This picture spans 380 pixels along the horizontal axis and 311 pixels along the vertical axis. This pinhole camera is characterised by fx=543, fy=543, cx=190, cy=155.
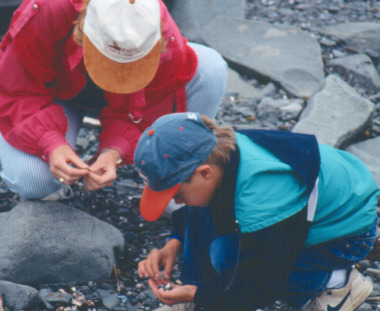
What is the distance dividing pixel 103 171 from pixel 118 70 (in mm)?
474

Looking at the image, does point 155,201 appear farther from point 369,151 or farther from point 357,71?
point 357,71

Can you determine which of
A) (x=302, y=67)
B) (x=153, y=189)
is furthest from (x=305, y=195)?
(x=302, y=67)

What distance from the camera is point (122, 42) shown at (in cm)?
207

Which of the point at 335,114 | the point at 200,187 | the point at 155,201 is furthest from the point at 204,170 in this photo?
the point at 335,114

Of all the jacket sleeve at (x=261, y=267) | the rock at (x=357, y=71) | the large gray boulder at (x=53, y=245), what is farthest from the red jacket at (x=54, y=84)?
the rock at (x=357, y=71)

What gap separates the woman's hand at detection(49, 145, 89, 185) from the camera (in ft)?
7.45

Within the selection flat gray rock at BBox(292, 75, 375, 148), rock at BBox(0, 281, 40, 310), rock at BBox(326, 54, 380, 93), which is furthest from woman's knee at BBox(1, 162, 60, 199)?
rock at BBox(326, 54, 380, 93)

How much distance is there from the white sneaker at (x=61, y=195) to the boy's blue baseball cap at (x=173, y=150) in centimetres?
98

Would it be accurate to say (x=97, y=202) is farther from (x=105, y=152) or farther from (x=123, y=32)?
(x=123, y=32)

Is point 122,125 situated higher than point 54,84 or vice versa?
point 54,84

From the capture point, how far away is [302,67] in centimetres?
431

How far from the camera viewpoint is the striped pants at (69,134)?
251cm

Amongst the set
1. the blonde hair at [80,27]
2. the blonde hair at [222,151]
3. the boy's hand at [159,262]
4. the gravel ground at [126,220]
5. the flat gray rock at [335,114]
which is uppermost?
the blonde hair at [80,27]

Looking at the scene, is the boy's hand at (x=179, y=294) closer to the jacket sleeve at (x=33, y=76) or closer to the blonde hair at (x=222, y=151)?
the blonde hair at (x=222, y=151)
